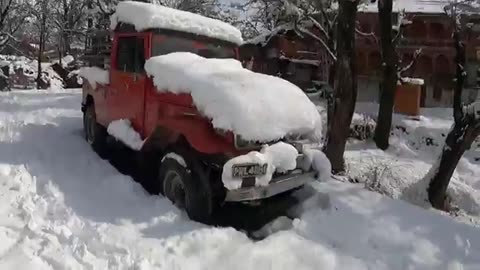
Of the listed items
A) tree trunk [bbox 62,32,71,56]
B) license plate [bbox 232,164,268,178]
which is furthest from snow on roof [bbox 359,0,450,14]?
tree trunk [bbox 62,32,71,56]

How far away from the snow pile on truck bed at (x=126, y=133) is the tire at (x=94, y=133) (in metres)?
0.88

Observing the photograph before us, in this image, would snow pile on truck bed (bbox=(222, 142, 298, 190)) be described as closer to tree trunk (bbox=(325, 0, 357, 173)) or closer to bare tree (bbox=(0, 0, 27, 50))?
tree trunk (bbox=(325, 0, 357, 173))

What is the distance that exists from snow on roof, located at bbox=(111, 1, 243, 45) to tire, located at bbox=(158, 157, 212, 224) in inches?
84.5

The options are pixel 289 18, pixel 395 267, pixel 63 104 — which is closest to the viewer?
pixel 395 267

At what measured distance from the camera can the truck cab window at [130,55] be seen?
23.9 feet

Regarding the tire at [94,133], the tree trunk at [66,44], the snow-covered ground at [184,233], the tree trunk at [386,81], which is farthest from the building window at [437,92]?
the tree trunk at [66,44]

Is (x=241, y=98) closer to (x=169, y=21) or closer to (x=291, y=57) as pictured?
(x=169, y=21)

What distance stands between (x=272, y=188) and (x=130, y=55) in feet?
10.3

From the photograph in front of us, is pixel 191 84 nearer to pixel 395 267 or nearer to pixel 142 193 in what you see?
pixel 142 193

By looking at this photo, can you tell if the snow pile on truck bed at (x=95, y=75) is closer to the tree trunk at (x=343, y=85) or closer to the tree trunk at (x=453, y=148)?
the tree trunk at (x=343, y=85)

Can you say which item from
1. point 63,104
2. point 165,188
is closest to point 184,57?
point 165,188

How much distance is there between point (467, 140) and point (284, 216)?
555cm

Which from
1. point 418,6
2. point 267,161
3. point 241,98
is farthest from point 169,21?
point 418,6

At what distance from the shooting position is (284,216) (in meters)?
6.12
